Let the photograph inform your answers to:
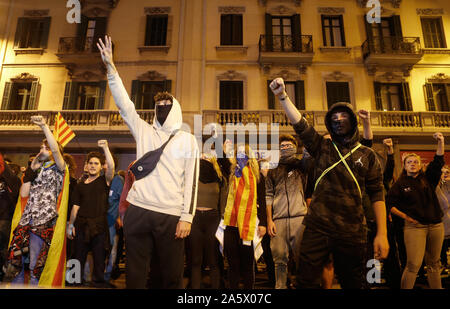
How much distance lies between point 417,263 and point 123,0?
15.6 metres

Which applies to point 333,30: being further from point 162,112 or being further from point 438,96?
point 162,112

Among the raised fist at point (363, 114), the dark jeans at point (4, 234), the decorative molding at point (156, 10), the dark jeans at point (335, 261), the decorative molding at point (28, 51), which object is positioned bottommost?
the dark jeans at point (335, 261)

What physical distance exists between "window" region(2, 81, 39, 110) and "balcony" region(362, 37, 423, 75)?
15.1 metres

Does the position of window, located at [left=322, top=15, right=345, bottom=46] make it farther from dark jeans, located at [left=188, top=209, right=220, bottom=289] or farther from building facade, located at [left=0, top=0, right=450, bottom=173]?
dark jeans, located at [left=188, top=209, right=220, bottom=289]

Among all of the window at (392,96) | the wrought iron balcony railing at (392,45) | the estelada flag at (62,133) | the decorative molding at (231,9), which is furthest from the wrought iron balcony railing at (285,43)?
the estelada flag at (62,133)

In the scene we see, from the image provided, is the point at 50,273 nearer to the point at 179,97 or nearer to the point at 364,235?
the point at 364,235

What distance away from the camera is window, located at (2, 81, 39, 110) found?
513 inches

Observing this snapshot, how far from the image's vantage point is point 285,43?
42.6 feet

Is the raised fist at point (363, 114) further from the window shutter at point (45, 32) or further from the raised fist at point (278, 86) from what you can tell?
the window shutter at point (45, 32)

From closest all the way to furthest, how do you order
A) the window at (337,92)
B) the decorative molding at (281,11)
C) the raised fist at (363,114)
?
the raised fist at (363,114) → the window at (337,92) → the decorative molding at (281,11)

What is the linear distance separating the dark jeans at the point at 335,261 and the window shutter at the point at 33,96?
14.5m

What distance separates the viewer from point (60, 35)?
13.7 metres

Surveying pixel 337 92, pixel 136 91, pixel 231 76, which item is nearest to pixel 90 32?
pixel 136 91

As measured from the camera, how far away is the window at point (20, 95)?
13023mm
